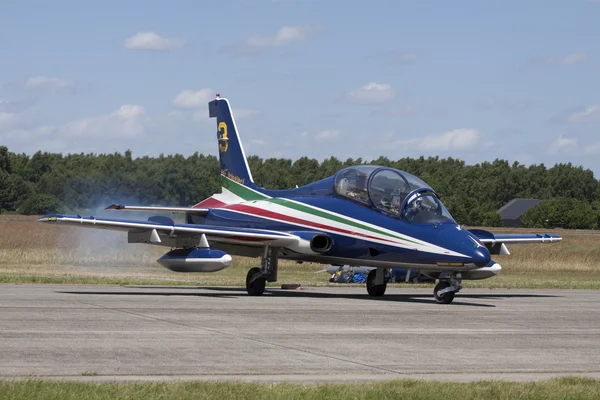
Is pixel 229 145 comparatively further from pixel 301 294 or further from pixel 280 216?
pixel 301 294

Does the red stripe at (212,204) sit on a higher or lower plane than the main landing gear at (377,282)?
higher

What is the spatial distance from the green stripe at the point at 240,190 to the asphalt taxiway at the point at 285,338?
4918 mm

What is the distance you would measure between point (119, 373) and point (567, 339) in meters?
7.55

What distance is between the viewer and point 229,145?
29672mm

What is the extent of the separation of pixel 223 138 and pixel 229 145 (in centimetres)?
30

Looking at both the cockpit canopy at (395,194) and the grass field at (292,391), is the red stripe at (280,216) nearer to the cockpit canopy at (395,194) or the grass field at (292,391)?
the cockpit canopy at (395,194)

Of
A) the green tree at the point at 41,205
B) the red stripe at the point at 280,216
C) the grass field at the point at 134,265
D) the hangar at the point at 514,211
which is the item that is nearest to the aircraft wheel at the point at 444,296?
the red stripe at the point at 280,216

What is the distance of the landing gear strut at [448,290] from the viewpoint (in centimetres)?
2252

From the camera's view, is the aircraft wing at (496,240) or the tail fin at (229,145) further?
the tail fin at (229,145)

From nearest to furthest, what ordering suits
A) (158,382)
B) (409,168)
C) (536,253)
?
(158,382)
(536,253)
(409,168)

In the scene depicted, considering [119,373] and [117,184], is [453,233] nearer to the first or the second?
[119,373]

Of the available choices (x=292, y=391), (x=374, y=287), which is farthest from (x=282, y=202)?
(x=292, y=391)

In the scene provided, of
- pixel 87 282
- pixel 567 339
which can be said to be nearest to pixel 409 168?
pixel 87 282

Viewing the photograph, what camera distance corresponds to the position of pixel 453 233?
22125 millimetres
